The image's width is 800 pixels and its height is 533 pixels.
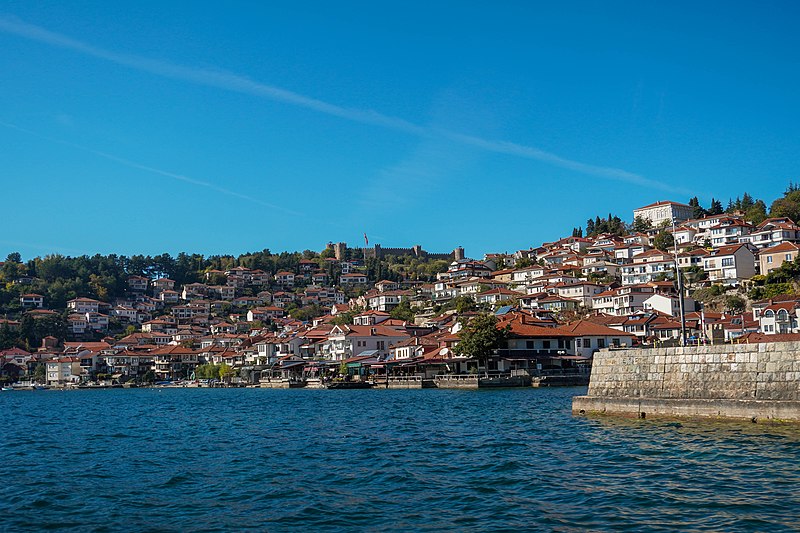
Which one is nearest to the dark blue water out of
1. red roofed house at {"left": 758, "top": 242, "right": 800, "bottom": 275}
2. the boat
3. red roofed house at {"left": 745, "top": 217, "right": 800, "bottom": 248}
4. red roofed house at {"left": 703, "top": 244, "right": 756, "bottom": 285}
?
the boat

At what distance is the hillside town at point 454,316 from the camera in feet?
248

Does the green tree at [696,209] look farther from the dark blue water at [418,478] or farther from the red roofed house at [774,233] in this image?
the dark blue water at [418,478]

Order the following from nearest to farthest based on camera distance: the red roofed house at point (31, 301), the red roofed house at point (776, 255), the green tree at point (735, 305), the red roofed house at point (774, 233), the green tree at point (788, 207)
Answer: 1. the green tree at point (735, 305)
2. the red roofed house at point (776, 255)
3. the red roofed house at point (774, 233)
4. the green tree at point (788, 207)
5. the red roofed house at point (31, 301)

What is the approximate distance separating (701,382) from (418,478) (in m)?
12.2

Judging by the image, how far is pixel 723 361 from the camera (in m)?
25.5

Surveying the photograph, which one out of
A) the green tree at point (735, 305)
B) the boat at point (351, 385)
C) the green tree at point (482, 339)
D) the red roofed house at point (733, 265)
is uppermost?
the red roofed house at point (733, 265)

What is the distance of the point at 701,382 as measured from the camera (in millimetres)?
26281

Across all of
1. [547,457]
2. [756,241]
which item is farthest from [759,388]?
[756,241]

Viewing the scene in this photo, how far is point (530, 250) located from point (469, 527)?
528 ft

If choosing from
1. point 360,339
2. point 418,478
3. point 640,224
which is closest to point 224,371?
→ point 360,339

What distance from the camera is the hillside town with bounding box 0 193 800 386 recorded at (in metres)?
75.5

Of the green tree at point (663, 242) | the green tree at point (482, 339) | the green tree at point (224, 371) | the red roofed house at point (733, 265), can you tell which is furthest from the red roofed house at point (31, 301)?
the red roofed house at point (733, 265)

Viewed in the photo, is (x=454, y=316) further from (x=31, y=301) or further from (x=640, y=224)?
(x=31, y=301)

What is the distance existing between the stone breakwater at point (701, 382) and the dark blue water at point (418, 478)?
84 cm
